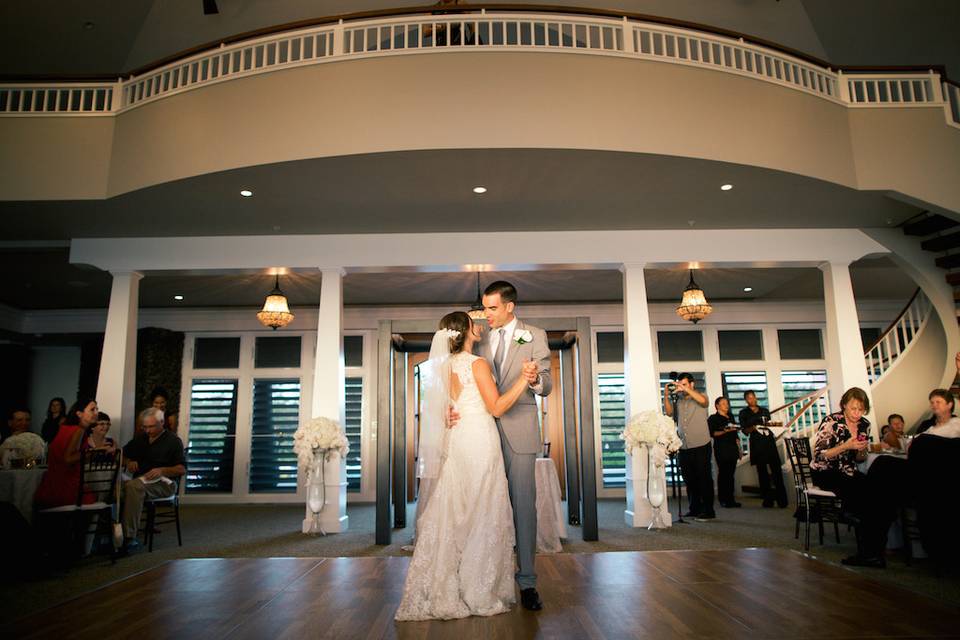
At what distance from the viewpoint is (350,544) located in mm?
6508

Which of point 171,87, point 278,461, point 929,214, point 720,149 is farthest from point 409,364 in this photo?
point 929,214

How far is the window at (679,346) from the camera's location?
11.6 metres

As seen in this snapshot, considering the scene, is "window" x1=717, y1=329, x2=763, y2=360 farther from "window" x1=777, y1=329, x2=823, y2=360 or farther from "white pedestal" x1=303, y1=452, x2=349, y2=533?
"white pedestal" x1=303, y1=452, x2=349, y2=533

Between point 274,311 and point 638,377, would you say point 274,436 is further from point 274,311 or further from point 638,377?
point 638,377

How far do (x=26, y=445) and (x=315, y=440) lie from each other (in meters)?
2.70

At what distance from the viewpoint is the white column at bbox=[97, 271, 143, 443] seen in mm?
7457

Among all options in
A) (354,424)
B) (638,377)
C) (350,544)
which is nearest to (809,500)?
(638,377)

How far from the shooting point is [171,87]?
6.59m

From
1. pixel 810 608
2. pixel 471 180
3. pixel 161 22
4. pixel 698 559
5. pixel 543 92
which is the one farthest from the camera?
pixel 161 22

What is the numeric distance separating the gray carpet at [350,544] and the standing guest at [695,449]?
0.30 meters

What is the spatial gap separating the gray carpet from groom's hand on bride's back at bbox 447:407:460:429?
2.88 metres

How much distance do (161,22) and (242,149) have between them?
194 inches

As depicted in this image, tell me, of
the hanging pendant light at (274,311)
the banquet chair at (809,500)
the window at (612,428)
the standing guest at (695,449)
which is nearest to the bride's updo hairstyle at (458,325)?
the banquet chair at (809,500)

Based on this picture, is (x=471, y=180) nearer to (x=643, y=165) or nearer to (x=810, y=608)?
(x=643, y=165)
